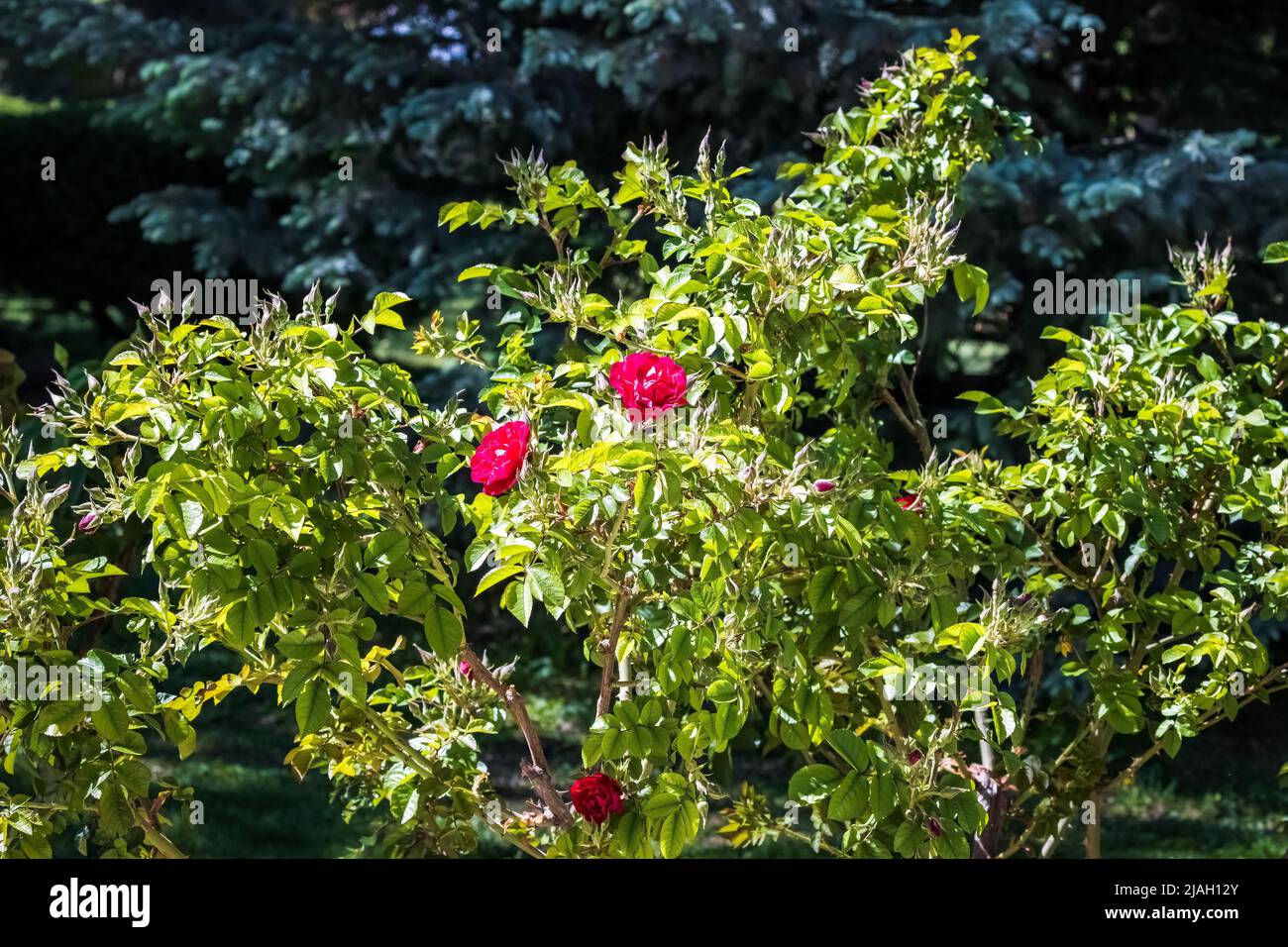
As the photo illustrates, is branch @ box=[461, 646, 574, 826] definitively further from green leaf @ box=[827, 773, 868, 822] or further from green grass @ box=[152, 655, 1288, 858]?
green grass @ box=[152, 655, 1288, 858]

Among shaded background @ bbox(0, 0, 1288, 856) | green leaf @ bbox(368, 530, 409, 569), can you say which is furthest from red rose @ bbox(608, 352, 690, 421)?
shaded background @ bbox(0, 0, 1288, 856)

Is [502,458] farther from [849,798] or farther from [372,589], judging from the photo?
[849,798]

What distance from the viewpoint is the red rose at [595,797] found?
2.29 metres

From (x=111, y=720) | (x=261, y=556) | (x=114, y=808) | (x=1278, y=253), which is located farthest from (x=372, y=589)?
(x=1278, y=253)

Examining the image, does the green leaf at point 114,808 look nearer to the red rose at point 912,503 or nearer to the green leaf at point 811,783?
the green leaf at point 811,783

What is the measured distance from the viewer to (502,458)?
208 cm

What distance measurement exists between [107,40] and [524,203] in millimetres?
4741

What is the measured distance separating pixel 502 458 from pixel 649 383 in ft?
0.81

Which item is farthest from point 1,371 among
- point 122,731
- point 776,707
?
point 776,707

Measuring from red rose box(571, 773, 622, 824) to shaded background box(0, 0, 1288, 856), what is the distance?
258 centimetres

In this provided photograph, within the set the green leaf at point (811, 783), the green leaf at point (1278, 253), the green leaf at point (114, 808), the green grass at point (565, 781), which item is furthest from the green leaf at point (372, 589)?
the green grass at point (565, 781)

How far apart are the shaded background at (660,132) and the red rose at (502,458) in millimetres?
3013

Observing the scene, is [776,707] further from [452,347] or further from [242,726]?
[242,726]

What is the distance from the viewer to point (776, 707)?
7.45ft
